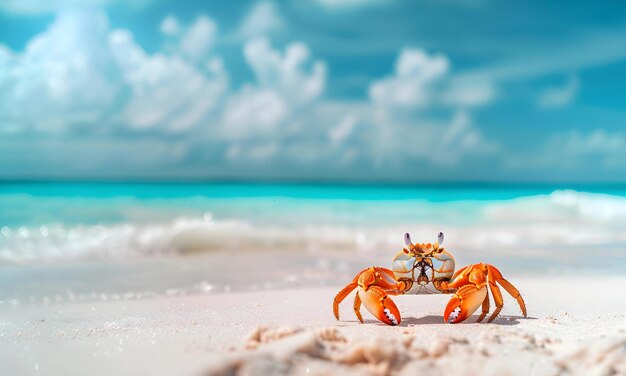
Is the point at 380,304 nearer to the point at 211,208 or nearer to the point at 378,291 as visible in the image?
the point at 378,291

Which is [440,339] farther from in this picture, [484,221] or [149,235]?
[484,221]

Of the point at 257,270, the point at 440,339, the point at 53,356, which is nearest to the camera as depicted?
the point at 440,339

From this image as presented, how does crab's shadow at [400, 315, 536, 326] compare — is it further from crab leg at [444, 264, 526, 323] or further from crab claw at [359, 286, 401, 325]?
crab claw at [359, 286, 401, 325]

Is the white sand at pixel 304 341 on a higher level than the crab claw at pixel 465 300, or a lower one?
lower

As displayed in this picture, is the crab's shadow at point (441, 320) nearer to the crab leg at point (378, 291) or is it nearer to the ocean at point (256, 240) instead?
the crab leg at point (378, 291)

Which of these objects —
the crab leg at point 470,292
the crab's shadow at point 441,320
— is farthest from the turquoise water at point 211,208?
the crab leg at point 470,292

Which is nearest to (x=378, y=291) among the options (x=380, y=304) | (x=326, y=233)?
(x=380, y=304)

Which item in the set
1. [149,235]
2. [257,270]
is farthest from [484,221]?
[257,270]
